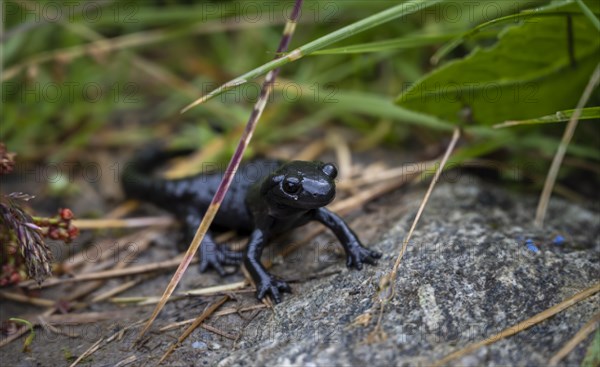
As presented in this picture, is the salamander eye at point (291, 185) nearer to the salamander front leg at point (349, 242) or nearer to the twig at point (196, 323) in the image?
the salamander front leg at point (349, 242)

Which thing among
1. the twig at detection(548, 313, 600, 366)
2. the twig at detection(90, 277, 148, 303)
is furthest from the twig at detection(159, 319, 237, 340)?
the twig at detection(548, 313, 600, 366)

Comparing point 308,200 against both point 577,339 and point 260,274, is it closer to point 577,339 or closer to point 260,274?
point 260,274

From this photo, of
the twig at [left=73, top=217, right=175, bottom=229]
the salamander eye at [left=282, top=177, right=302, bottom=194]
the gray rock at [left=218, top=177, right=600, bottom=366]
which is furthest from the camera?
the twig at [left=73, top=217, right=175, bottom=229]

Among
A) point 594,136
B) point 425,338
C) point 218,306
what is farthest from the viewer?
point 594,136

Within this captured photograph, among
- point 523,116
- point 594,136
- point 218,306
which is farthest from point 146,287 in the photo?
point 594,136

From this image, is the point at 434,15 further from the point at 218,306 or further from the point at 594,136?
the point at 218,306

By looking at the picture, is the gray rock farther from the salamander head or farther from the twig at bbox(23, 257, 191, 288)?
the twig at bbox(23, 257, 191, 288)

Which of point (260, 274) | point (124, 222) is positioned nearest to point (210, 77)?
point (124, 222)
